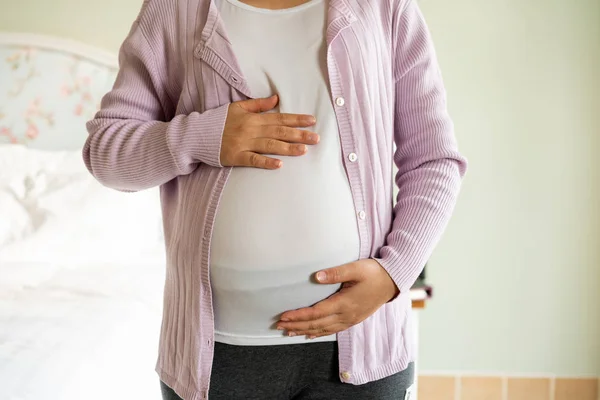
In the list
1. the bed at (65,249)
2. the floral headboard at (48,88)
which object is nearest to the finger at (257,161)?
the bed at (65,249)

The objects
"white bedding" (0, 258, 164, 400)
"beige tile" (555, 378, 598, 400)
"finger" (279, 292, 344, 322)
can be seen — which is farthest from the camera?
"beige tile" (555, 378, 598, 400)

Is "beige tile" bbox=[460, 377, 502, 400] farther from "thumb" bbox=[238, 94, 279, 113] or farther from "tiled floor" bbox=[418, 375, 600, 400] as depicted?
"thumb" bbox=[238, 94, 279, 113]

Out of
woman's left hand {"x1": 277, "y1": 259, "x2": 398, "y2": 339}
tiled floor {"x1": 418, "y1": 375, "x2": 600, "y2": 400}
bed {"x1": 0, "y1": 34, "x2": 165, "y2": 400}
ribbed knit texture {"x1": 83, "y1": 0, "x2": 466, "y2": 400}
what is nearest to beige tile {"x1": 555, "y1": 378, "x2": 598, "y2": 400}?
tiled floor {"x1": 418, "y1": 375, "x2": 600, "y2": 400}

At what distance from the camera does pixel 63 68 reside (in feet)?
7.76

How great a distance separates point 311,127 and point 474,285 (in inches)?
60.8

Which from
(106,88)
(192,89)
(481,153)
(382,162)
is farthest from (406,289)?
(106,88)

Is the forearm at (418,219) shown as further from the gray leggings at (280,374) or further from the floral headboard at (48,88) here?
the floral headboard at (48,88)

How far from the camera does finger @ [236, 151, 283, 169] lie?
0.88 m

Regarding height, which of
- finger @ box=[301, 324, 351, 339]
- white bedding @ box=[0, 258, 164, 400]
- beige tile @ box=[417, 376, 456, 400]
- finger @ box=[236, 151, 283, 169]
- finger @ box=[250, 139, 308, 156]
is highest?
finger @ box=[250, 139, 308, 156]

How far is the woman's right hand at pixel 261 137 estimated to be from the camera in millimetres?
879

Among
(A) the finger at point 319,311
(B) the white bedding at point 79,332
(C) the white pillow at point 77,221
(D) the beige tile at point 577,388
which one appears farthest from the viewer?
(D) the beige tile at point 577,388

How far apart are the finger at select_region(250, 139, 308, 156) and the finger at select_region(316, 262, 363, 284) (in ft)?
0.51

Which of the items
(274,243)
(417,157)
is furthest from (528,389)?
(274,243)

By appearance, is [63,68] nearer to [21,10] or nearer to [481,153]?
[21,10]
